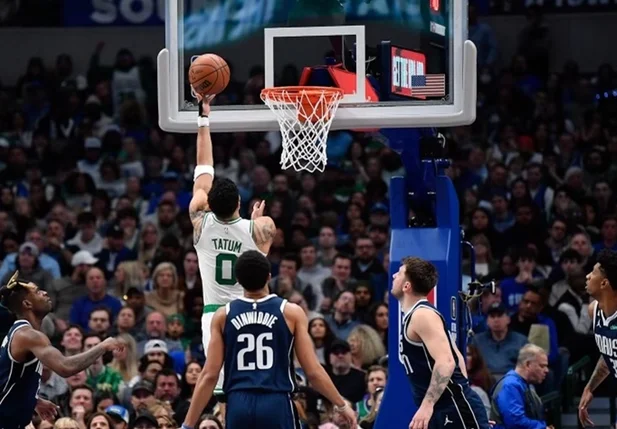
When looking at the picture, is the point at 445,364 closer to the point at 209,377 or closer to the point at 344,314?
the point at 209,377

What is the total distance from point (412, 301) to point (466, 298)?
1.96 m

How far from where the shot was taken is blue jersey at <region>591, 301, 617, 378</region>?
35.0 ft

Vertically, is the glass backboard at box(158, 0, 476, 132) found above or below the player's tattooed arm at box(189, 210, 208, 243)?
above

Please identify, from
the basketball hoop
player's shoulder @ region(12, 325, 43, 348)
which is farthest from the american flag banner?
player's shoulder @ region(12, 325, 43, 348)

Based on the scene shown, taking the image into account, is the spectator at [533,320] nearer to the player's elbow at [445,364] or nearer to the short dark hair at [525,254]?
the short dark hair at [525,254]

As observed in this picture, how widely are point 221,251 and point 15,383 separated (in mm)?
1616

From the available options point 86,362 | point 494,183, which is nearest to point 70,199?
point 494,183

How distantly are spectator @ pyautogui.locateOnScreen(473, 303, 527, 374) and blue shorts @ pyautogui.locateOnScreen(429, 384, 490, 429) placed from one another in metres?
4.39

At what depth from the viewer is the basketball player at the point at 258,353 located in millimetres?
9305

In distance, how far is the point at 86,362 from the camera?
995cm

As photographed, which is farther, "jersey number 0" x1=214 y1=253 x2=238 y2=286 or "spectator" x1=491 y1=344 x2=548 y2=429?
"spectator" x1=491 y1=344 x2=548 y2=429

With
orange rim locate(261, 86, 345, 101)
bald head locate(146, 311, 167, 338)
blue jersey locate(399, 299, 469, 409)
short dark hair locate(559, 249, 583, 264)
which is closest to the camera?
blue jersey locate(399, 299, 469, 409)

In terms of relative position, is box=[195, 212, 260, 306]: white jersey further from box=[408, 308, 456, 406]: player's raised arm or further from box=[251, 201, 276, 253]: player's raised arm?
box=[408, 308, 456, 406]: player's raised arm

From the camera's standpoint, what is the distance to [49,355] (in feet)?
32.7
